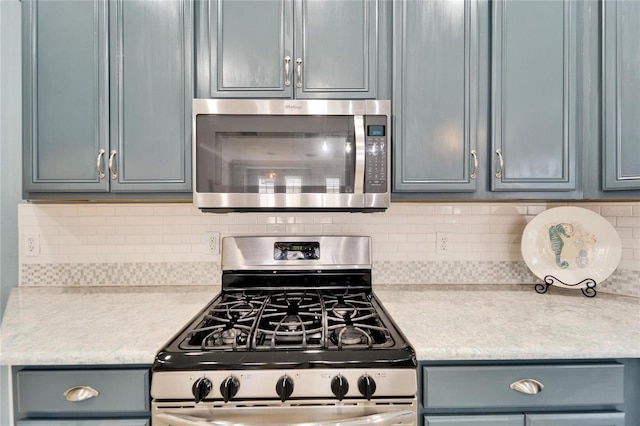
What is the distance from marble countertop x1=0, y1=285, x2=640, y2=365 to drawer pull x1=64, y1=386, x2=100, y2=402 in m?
0.09

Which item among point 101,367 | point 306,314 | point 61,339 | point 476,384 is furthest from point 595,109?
point 61,339

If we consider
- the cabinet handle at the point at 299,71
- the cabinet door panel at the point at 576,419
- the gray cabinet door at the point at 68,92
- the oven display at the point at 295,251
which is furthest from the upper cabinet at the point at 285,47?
the cabinet door panel at the point at 576,419

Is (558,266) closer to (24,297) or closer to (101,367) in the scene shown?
(101,367)

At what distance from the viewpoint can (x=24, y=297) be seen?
143 centimetres

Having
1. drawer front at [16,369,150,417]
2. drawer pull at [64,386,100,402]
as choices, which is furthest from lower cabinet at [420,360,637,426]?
drawer pull at [64,386,100,402]

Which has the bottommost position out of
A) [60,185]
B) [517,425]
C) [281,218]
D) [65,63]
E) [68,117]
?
[517,425]

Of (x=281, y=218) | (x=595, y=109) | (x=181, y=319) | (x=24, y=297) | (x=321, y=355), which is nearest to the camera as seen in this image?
(x=321, y=355)

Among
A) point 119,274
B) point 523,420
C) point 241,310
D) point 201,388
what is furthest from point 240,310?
point 523,420

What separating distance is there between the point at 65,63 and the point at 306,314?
1351 millimetres

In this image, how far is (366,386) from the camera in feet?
2.92

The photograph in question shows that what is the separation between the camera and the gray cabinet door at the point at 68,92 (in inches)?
49.6

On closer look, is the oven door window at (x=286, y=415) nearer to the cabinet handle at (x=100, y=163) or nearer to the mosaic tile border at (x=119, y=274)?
the mosaic tile border at (x=119, y=274)

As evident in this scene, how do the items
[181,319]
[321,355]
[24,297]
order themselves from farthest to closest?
[24,297]
[181,319]
[321,355]

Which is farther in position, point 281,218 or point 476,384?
point 281,218
